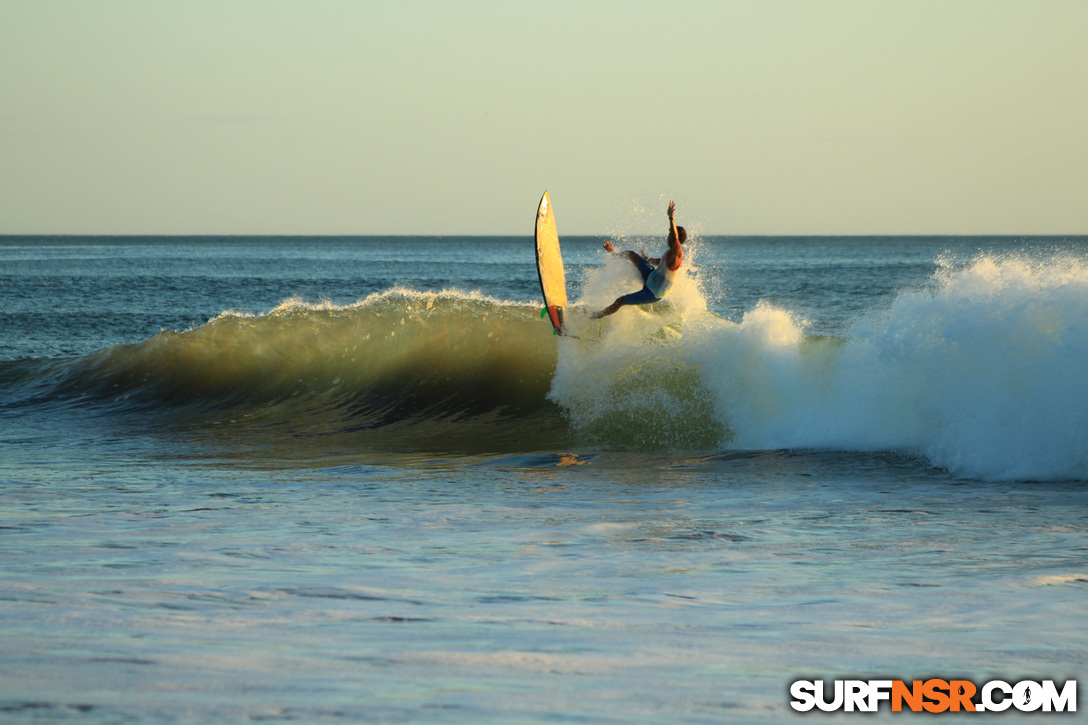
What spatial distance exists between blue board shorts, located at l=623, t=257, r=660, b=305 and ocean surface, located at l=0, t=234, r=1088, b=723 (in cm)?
26

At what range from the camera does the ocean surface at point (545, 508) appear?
4.07 metres

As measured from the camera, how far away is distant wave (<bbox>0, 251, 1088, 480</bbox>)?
10.1 metres

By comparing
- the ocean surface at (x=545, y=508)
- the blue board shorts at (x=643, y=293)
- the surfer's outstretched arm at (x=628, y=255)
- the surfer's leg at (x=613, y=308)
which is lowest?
the ocean surface at (x=545, y=508)

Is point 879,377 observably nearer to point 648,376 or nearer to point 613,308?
point 648,376

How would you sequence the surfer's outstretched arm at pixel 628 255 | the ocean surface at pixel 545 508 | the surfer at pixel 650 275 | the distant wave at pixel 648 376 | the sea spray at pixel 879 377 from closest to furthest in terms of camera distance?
the ocean surface at pixel 545 508 < the sea spray at pixel 879 377 < the distant wave at pixel 648 376 < the surfer at pixel 650 275 < the surfer's outstretched arm at pixel 628 255

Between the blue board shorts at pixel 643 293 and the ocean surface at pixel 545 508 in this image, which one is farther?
the blue board shorts at pixel 643 293

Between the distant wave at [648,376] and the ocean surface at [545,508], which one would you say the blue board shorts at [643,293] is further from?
the distant wave at [648,376]

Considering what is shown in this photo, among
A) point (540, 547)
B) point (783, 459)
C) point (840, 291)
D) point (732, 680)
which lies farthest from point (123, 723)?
point (840, 291)

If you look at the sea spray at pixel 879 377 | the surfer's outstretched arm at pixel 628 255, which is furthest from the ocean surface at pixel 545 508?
the surfer's outstretched arm at pixel 628 255

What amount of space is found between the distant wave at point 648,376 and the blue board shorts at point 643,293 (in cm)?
41

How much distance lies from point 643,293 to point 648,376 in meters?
1.18

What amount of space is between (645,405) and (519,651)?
26.8ft

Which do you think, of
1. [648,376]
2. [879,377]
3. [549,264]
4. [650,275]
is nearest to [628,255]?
[650,275]

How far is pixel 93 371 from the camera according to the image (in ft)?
56.0
